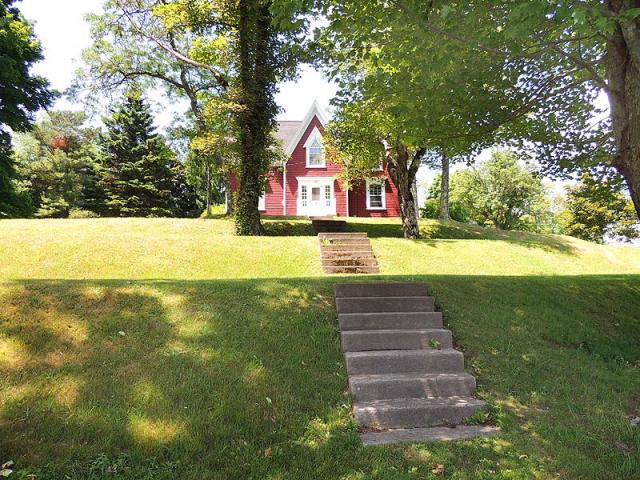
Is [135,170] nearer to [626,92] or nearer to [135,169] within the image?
[135,169]

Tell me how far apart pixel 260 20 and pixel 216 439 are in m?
15.8

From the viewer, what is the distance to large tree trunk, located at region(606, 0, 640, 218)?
5059mm

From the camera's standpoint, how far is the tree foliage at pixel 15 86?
20172 millimetres

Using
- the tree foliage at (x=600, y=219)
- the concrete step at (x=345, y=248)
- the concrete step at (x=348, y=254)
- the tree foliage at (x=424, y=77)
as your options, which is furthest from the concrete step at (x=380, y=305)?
the tree foliage at (x=600, y=219)

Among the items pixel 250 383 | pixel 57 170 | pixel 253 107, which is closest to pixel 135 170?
pixel 57 170

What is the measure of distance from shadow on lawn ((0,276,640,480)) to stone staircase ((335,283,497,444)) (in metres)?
0.24

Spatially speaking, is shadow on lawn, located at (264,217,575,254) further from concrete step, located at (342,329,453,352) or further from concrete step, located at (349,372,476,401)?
concrete step, located at (349,372,476,401)

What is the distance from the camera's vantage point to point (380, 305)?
6.71m

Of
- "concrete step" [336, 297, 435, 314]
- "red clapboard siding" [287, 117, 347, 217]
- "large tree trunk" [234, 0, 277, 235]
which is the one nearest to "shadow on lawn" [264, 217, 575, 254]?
"large tree trunk" [234, 0, 277, 235]

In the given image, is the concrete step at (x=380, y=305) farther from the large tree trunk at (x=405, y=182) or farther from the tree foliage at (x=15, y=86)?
the tree foliage at (x=15, y=86)

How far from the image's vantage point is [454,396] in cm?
494

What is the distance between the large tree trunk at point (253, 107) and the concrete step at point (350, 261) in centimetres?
461

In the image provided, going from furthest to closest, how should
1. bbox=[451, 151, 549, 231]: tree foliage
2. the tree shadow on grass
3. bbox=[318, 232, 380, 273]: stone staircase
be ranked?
bbox=[451, 151, 549, 231]: tree foliage
the tree shadow on grass
bbox=[318, 232, 380, 273]: stone staircase

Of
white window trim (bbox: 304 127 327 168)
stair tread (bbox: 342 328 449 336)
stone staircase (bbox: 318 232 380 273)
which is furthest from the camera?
white window trim (bbox: 304 127 327 168)
